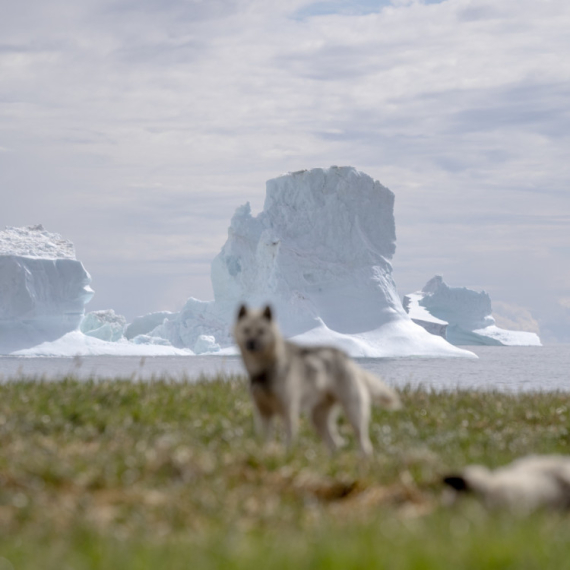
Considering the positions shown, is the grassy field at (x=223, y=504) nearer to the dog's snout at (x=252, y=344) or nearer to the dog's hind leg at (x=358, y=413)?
the dog's hind leg at (x=358, y=413)

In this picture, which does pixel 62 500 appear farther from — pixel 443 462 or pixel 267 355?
pixel 443 462

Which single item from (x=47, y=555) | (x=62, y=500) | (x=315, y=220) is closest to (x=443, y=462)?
(x=62, y=500)

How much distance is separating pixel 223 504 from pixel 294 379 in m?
2.35

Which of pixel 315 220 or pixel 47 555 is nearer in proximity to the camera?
pixel 47 555

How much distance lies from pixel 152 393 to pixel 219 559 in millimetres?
7979

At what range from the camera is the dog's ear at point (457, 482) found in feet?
17.0

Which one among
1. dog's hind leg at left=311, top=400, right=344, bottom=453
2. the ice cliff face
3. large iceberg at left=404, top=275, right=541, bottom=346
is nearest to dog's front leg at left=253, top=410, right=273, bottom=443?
dog's hind leg at left=311, top=400, right=344, bottom=453

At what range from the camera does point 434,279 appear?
306 ft

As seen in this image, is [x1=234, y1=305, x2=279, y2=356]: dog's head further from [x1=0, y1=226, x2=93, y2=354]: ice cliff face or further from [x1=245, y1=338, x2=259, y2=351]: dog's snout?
[x1=0, y1=226, x2=93, y2=354]: ice cliff face

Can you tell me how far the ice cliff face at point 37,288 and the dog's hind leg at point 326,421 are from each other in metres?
46.9

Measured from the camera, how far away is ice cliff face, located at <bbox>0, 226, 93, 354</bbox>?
5238 cm

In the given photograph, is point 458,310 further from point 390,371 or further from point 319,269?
point 390,371

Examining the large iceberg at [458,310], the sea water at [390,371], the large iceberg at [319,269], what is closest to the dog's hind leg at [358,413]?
the sea water at [390,371]

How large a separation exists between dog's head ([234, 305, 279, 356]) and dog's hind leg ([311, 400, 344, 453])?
1223 millimetres
